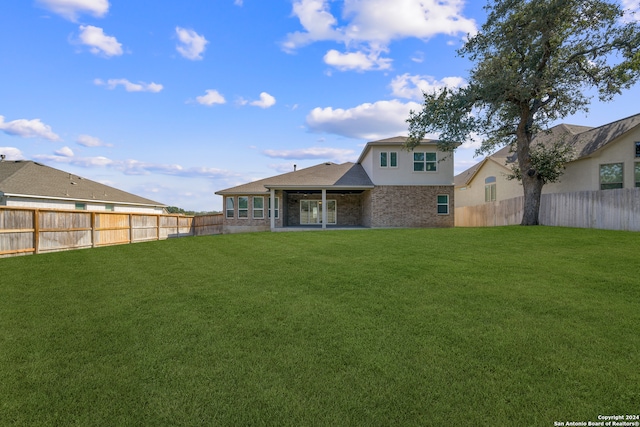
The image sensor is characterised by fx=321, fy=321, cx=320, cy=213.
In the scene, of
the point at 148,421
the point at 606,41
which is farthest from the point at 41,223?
the point at 606,41

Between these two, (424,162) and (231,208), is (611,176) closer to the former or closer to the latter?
(424,162)

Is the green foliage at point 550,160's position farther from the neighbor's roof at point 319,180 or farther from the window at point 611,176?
the neighbor's roof at point 319,180

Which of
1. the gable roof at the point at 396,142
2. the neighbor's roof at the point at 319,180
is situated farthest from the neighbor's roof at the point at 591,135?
the neighbor's roof at the point at 319,180

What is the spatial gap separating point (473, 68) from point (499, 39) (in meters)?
1.78

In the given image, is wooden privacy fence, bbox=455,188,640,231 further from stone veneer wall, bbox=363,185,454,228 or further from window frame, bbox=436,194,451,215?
window frame, bbox=436,194,451,215

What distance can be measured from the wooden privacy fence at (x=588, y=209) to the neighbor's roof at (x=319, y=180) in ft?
29.8

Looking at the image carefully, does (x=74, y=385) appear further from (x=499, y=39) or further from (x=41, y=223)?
(x=499, y=39)

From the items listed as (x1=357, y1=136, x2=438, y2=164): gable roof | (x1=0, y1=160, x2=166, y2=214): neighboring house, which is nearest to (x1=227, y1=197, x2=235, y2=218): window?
(x1=0, y1=160, x2=166, y2=214): neighboring house

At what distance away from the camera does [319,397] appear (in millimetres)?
2754

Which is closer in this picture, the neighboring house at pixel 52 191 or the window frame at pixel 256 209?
the neighboring house at pixel 52 191

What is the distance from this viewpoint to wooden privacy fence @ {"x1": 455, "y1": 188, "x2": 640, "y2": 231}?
42.4 feet

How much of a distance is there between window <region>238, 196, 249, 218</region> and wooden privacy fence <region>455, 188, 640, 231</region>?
17783 mm

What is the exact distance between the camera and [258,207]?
2394 cm

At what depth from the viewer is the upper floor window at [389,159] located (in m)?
20.3
